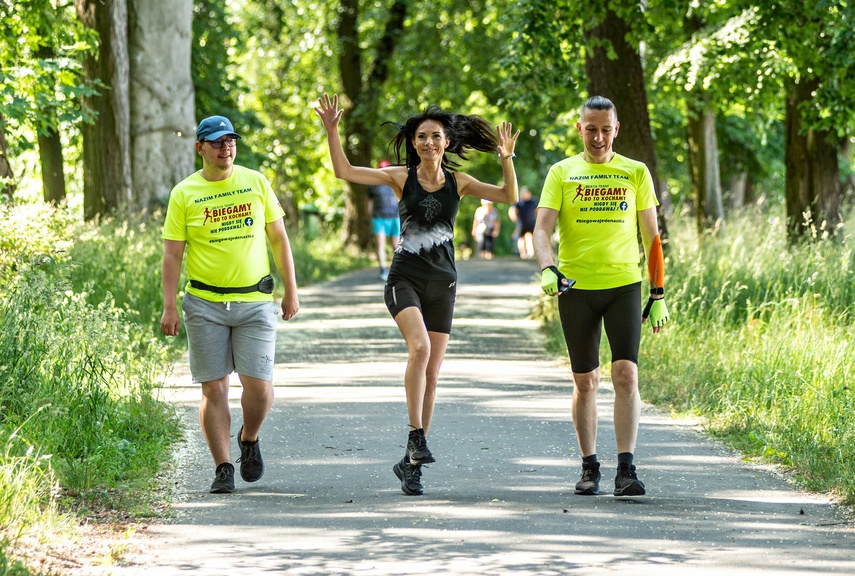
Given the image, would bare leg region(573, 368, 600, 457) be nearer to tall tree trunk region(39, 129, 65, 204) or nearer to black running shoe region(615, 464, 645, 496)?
black running shoe region(615, 464, 645, 496)

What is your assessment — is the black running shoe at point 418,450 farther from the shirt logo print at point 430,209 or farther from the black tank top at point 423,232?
the shirt logo print at point 430,209

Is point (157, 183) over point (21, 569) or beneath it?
over

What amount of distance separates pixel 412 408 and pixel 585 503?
1057 millimetres

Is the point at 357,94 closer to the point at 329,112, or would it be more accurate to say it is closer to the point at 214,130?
the point at 329,112

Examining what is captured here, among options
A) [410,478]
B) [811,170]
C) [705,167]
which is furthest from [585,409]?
[705,167]

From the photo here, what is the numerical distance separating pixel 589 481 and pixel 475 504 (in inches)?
25.4

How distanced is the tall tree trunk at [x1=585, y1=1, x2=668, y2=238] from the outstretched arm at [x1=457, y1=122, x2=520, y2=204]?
854 centimetres

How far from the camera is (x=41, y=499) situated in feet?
19.3

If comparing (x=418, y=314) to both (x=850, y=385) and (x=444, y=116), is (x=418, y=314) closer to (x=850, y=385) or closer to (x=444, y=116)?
(x=444, y=116)

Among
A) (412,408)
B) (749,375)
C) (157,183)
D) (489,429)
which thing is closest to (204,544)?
(412,408)

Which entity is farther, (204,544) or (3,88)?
(3,88)

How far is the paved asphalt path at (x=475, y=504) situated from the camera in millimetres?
5387

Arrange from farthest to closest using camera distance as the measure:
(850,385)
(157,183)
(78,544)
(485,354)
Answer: (157,183) < (485,354) < (850,385) < (78,544)

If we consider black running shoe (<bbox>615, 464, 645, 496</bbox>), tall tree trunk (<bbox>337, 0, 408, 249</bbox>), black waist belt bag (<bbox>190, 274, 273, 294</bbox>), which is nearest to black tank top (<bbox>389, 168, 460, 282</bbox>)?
black waist belt bag (<bbox>190, 274, 273, 294</bbox>)
